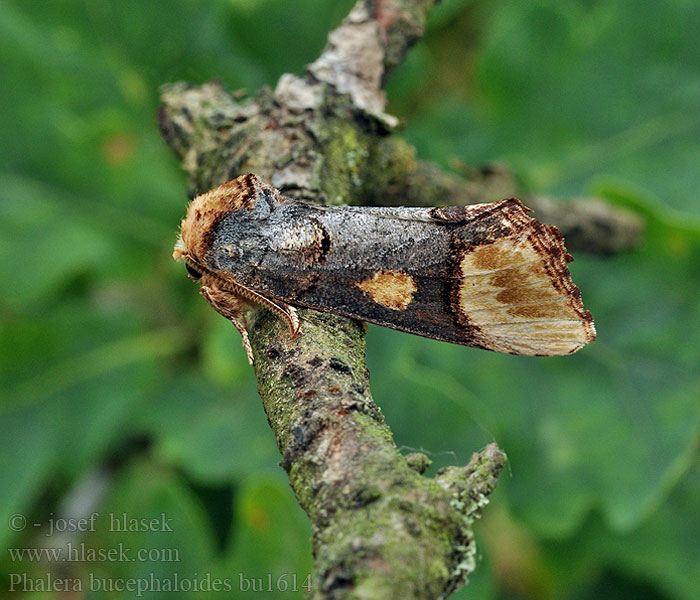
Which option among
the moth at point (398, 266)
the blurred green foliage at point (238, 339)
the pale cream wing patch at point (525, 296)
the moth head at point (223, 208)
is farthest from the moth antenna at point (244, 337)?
the blurred green foliage at point (238, 339)

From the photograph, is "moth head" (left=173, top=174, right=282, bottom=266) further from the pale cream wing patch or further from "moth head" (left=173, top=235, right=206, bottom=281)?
the pale cream wing patch

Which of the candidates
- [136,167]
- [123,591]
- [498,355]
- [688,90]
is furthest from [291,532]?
[688,90]

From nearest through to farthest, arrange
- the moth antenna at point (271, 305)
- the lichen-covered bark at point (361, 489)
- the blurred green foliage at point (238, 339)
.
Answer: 1. the lichen-covered bark at point (361, 489)
2. the moth antenna at point (271, 305)
3. the blurred green foliage at point (238, 339)

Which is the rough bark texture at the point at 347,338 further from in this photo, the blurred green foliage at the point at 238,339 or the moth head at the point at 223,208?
the blurred green foliage at the point at 238,339

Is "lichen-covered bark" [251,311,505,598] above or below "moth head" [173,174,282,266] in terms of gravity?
below

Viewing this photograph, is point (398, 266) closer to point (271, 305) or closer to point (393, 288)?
point (393, 288)

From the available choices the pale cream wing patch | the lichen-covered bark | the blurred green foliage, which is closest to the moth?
the pale cream wing patch
